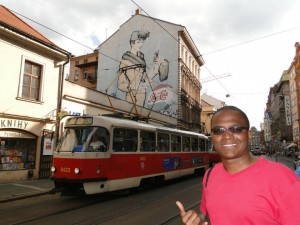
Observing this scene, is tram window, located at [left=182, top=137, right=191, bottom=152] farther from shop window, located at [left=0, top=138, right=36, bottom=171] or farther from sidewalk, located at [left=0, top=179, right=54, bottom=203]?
shop window, located at [left=0, top=138, right=36, bottom=171]

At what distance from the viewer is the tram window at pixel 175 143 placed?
15680 mm

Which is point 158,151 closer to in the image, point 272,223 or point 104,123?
point 104,123

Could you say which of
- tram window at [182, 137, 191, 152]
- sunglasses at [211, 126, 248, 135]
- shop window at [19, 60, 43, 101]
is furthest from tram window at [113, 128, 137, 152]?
sunglasses at [211, 126, 248, 135]

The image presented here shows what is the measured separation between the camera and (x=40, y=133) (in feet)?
54.5

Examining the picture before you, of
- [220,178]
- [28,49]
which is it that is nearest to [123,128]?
[28,49]

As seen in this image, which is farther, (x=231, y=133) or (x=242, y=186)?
(x=231, y=133)

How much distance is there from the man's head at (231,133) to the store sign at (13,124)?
46.0 ft

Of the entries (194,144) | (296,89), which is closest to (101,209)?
(194,144)

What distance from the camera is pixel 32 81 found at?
54.6ft

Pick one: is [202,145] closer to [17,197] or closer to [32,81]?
[32,81]

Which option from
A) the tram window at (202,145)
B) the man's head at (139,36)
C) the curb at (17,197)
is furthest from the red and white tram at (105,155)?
the man's head at (139,36)

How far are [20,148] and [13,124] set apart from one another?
1372 mm

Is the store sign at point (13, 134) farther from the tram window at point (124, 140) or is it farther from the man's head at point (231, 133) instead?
the man's head at point (231, 133)

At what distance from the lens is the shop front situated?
14.7 meters
